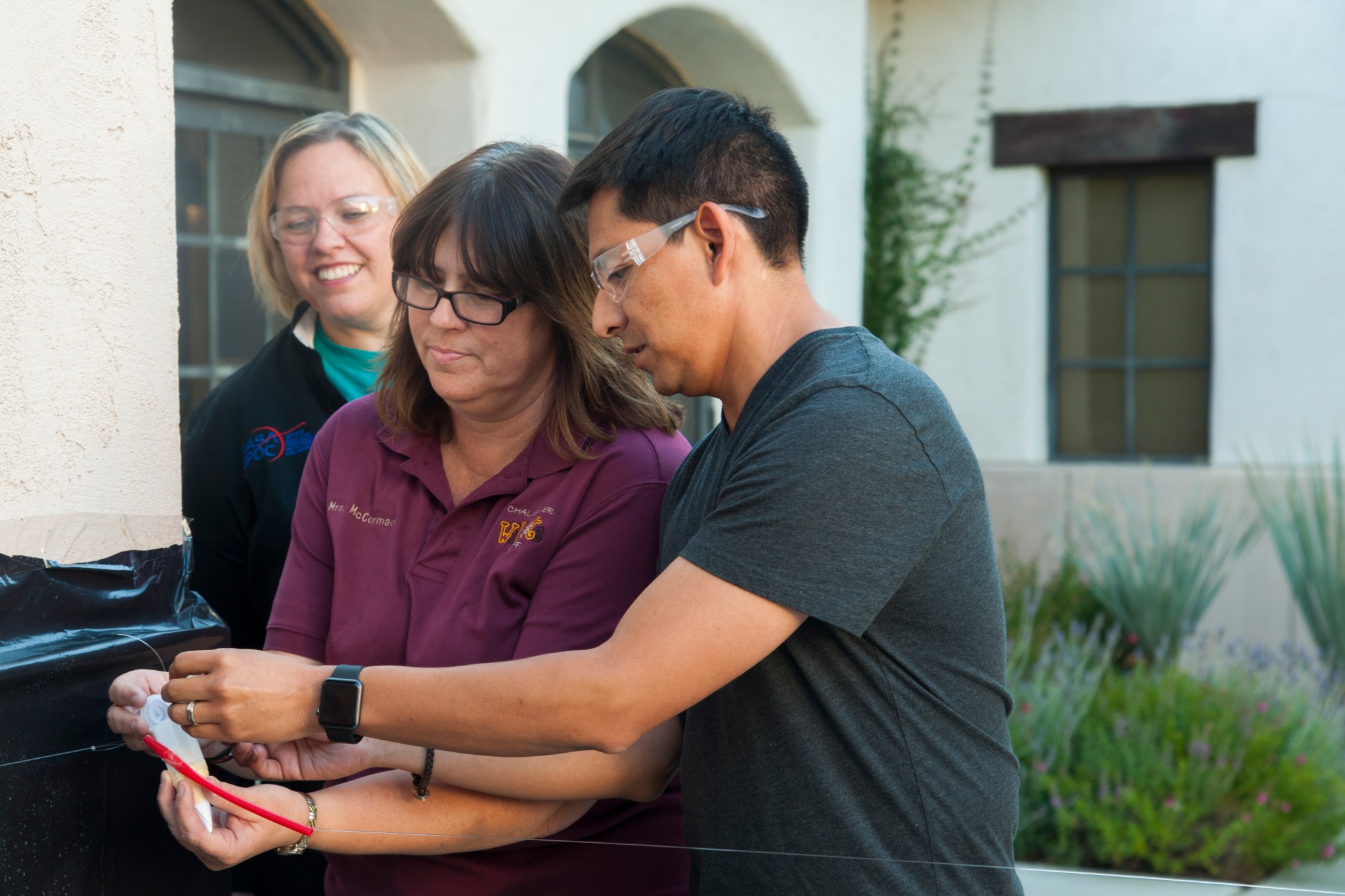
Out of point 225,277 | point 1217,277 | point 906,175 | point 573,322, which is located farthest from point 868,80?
point 573,322

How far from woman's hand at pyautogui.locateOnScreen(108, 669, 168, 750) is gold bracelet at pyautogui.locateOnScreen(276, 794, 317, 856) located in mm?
213

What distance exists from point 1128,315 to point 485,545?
20.1ft

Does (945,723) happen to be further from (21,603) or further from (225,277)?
(225,277)

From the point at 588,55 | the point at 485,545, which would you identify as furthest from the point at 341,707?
the point at 588,55

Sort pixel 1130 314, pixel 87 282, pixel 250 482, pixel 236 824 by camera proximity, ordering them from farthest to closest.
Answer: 1. pixel 1130 314
2. pixel 250 482
3. pixel 87 282
4. pixel 236 824

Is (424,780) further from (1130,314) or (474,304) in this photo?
(1130,314)

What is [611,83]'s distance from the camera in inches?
238

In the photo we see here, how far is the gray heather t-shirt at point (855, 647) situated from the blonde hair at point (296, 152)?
123 cm

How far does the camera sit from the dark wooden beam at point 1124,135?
22.1 ft

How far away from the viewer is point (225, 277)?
14.9 ft

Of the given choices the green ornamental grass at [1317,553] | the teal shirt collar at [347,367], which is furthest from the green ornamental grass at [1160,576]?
the teal shirt collar at [347,367]

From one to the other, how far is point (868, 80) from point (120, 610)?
20.8 ft

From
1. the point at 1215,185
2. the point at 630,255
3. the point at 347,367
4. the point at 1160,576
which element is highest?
the point at 1215,185

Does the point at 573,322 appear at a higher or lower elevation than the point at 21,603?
higher
